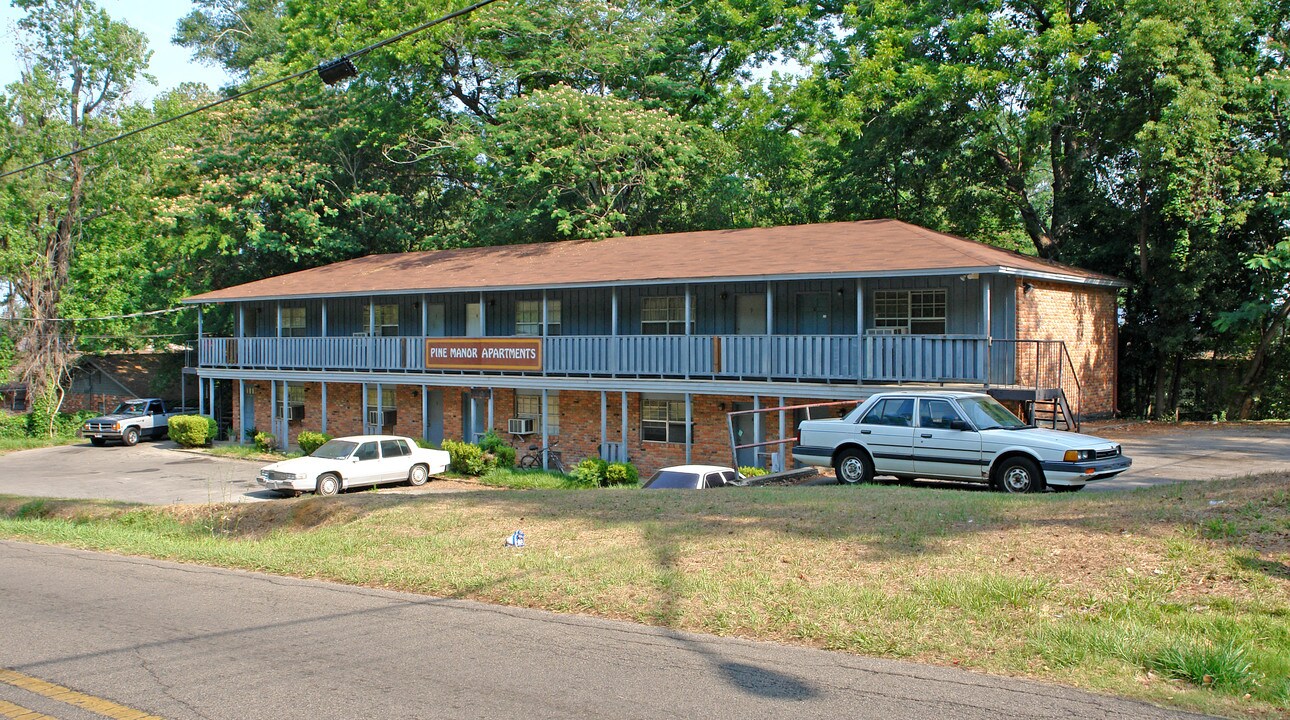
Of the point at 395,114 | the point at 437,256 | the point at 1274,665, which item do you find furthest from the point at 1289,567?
the point at 395,114

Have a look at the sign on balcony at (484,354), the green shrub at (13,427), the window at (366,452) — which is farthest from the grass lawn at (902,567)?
the green shrub at (13,427)

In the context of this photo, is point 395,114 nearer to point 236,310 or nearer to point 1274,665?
point 236,310

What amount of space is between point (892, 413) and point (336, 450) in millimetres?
13608

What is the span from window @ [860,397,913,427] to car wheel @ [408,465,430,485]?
41.7 ft

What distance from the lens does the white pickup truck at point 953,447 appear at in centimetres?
1430

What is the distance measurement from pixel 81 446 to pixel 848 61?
30.2 metres

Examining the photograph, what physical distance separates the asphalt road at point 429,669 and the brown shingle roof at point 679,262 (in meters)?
13.8

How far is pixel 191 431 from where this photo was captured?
34781 millimetres

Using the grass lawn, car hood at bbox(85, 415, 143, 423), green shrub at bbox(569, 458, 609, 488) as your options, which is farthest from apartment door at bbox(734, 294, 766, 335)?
car hood at bbox(85, 415, 143, 423)

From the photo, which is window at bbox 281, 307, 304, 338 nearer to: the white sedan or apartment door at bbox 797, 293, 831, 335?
the white sedan

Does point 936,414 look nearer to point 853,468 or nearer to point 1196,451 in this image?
point 853,468

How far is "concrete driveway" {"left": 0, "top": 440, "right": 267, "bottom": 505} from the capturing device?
23.9 metres

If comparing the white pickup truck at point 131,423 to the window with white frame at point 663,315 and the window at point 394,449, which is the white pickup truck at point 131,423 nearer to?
the window at point 394,449

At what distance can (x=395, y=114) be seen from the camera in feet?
130
